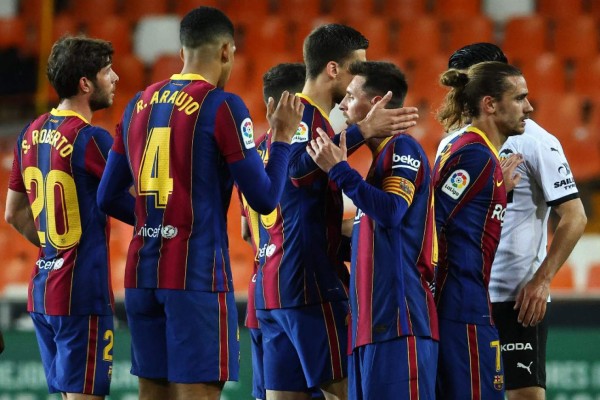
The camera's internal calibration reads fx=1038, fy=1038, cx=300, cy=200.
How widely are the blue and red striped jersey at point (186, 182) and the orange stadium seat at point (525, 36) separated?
324 inches

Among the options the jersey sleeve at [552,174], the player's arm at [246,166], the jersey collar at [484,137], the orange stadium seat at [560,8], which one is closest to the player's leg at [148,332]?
the player's arm at [246,166]

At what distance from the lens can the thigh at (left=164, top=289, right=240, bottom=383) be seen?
387cm

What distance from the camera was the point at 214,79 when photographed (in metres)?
4.07

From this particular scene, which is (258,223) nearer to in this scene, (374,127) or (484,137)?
(374,127)

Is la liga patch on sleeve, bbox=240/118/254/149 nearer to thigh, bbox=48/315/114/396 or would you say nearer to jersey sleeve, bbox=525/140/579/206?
thigh, bbox=48/315/114/396

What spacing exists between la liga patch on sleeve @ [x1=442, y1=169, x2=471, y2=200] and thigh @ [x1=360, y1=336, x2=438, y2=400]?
0.65 meters

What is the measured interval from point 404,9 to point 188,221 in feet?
29.1

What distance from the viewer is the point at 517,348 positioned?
476 cm

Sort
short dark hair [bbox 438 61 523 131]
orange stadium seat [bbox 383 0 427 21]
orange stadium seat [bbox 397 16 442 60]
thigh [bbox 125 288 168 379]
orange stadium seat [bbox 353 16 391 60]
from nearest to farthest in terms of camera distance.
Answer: thigh [bbox 125 288 168 379], short dark hair [bbox 438 61 523 131], orange stadium seat [bbox 353 16 391 60], orange stadium seat [bbox 397 16 442 60], orange stadium seat [bbox 383 0 427 21]

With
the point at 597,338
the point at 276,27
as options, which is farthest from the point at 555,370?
the point at 276,27

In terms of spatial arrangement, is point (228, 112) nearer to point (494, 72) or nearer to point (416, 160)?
point (416, 160)

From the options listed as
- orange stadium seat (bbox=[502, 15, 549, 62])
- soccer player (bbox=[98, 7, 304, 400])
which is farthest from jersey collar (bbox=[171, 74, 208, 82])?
orange stadium seat (bbox=[502, 15, 549, 62])

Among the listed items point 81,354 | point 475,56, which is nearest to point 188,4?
point 475,56

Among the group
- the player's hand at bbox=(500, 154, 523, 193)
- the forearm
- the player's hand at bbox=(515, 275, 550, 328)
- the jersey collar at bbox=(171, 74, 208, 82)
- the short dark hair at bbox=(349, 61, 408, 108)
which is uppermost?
the short dark hair at bbox=(349, 61, 408, 108)
